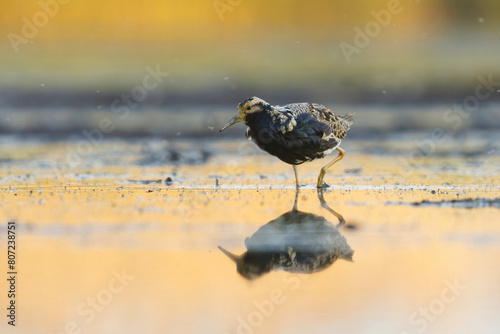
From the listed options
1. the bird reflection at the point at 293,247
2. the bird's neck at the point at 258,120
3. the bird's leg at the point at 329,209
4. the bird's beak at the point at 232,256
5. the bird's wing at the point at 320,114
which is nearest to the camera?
the bird reflection at the point at 293,247

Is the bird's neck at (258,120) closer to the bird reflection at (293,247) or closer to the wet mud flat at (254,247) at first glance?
the wet mud flat at (254,247)

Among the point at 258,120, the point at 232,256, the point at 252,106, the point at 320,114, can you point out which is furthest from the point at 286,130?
the point at 232,256

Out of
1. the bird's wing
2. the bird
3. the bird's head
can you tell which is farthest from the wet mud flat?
the bird's head

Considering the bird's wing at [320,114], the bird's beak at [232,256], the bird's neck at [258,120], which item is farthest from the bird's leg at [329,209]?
the bird's beak at [232,256]

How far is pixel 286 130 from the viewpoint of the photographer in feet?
32.2

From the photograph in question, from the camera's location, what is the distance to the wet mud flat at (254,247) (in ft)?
18.3

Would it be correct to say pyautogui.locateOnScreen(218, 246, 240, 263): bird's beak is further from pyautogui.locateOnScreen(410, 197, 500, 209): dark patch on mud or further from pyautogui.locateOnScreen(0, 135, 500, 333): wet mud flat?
pyautogui.locateOnScreen(410, 197, 500, 209): dark patch on mud

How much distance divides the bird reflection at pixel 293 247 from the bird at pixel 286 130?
4.96 feet

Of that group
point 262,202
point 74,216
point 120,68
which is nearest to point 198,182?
point 262,202

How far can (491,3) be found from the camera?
88.9 ft

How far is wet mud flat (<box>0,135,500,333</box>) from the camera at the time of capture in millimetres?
5574

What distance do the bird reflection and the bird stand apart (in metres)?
1.51

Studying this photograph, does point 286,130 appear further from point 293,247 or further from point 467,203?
point 293,247

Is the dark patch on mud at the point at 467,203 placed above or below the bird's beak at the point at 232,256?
above
